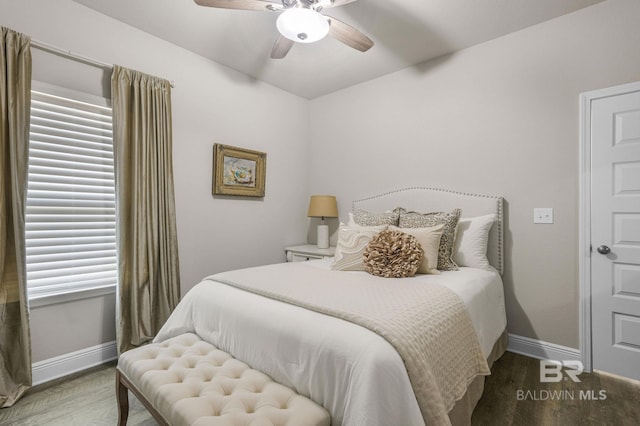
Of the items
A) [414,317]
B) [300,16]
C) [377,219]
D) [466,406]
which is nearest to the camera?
[414,317]

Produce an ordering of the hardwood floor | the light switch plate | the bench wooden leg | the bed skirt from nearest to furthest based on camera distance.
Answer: the bed skirt < the bench wooden leg < the hardwood floor < the light switch plate

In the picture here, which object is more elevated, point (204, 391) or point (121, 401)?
point (204, 391)

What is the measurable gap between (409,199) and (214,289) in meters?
2.03

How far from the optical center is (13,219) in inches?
75.2

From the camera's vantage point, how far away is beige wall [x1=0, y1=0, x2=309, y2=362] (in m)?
2.17

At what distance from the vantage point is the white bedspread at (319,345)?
3.46ft

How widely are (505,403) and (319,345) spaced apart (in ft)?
4.60

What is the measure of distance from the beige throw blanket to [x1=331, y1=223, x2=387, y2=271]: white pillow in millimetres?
321

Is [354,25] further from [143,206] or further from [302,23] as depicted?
[143,206]

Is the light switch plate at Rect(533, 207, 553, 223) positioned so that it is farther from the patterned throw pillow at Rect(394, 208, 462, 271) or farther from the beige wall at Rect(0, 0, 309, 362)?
the beige wall at Rect(0, 0, 309, 362)

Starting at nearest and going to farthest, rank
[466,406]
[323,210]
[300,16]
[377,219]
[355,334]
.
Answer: [355,334], [466,406], [300,16], [377,219], [323,210]

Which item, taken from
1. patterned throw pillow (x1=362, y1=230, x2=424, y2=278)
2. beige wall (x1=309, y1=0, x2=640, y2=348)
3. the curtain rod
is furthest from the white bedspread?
the curtain rod

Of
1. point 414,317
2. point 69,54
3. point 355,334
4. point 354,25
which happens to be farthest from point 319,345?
point 69,54

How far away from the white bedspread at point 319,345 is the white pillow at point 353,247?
48 cm
